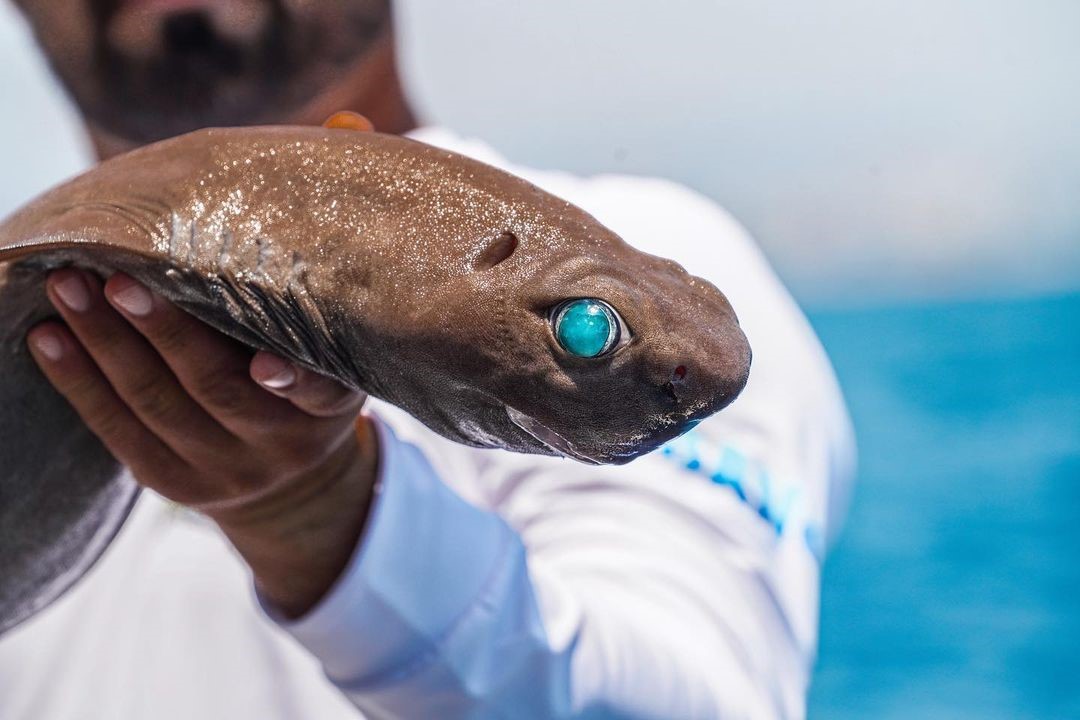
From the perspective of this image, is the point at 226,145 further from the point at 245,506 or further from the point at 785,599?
the point at 785,599

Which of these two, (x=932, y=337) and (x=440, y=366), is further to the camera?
(x=932, y=337)

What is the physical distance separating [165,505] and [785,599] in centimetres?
133

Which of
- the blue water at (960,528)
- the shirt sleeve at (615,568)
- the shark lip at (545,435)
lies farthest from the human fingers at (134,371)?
the blue water at (960,528)

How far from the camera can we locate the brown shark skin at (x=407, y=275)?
120 centimetres

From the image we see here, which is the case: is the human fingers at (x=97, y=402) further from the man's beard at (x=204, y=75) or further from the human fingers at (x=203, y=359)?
the man's beard at (x=204, y=75)

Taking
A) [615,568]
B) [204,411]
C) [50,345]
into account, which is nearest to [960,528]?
[615,568]

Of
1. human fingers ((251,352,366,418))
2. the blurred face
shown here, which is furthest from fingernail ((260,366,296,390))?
the blurred face

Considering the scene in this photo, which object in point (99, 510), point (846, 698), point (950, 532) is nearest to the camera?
point (99, 510)

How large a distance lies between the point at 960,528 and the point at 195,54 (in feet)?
18.8

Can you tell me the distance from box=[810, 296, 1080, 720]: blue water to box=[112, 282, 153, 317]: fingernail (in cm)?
525

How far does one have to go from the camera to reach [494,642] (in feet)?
6.50

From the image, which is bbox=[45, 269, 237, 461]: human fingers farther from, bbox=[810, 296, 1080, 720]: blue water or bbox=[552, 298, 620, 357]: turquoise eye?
bbox=[810, 296, 1080, 720]: blue water

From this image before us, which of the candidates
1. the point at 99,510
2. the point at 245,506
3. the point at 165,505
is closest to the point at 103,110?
the point at 165,505

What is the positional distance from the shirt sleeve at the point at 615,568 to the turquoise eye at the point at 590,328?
75 centimetres
